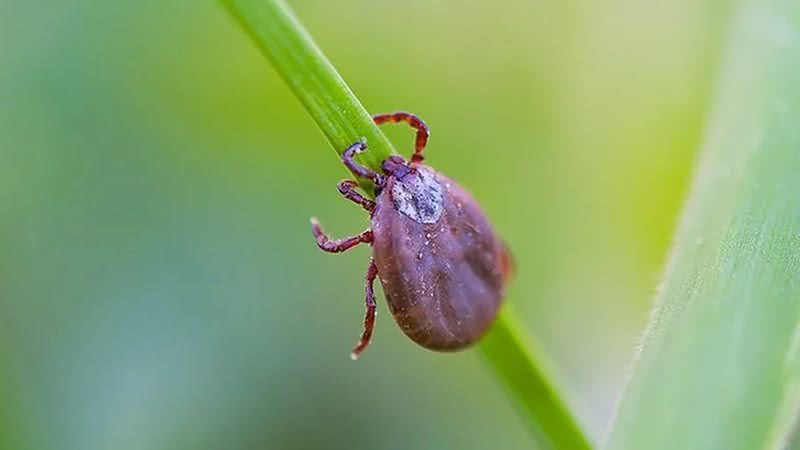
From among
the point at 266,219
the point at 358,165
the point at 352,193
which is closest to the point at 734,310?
the point at 358,165

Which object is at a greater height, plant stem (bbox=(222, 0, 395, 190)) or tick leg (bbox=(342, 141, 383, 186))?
plant stem (bbox=(222, 0, 395, 190))

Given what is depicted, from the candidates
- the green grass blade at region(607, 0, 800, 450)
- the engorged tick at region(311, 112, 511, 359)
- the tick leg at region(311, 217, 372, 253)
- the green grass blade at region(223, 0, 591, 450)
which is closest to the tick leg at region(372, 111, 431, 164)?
the engorged tick at region(311, 112, 511, 359)

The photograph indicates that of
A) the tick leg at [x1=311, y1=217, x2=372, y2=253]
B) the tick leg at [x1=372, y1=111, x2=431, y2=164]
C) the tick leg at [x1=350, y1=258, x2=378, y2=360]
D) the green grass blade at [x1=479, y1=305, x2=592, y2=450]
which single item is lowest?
the green grass blade at [x1=479, y1=305, x2=592, y2=450]

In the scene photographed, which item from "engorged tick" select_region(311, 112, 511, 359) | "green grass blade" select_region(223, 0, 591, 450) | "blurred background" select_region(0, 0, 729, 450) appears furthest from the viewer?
"blurred background" select_region(0, 0, 729, 450)

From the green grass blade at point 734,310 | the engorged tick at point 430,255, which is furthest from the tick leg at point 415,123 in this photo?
the green grass blade at point 734,310

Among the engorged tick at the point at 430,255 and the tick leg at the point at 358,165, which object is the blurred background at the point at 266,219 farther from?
the tick leg at the point at 358,165

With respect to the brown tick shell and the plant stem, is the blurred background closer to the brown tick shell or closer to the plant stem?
the brown tick shell

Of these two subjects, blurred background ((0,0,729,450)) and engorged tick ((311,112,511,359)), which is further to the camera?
blurred background ((0,0,729,450))

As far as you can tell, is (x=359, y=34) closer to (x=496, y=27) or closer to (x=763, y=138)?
(x=496, y=27)
